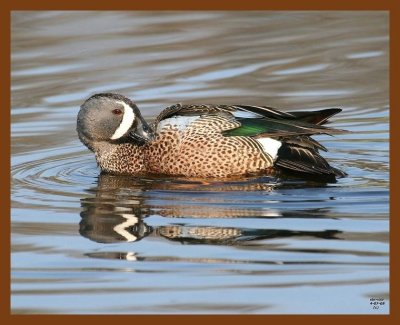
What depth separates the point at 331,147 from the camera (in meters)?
11.6

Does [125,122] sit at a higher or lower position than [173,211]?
higher

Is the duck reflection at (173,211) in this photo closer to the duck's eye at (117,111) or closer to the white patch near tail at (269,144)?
the white patch near tail at (269,144)

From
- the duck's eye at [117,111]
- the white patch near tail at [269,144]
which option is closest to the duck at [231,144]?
the white patch near tail at [269,144]

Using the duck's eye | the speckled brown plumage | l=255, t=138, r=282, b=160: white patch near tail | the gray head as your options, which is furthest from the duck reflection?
the duck's eye

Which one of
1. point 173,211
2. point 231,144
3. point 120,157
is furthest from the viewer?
point 120,157

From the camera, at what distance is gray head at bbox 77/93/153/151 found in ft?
35.4

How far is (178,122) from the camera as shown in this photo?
10484 mm

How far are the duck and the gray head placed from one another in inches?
8.1

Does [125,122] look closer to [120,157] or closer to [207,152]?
[120,157]

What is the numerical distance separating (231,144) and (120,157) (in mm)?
1120

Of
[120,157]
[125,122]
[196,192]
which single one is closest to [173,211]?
[196,192]

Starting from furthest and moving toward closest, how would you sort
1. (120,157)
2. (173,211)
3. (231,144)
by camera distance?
(120,157) → (231,144) → (173,211)

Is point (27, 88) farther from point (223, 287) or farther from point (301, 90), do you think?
point (223, 287)

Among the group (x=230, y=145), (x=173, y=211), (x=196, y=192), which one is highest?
(x=230, y=145)
